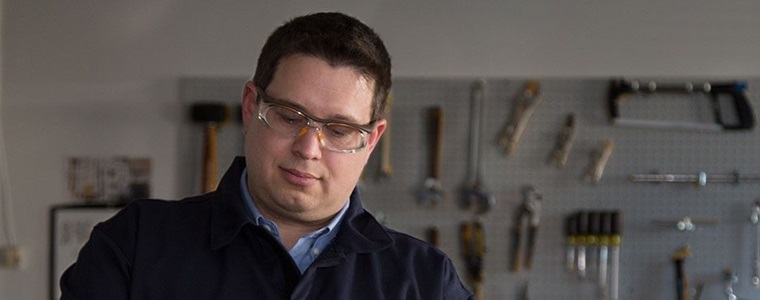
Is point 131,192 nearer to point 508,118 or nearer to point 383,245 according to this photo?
point 508,118

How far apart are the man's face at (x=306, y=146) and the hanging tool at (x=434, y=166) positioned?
237 centimetres

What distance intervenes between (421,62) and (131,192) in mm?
1183

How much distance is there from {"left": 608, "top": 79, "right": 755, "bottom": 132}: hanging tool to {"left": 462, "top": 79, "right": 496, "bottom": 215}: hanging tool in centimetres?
46

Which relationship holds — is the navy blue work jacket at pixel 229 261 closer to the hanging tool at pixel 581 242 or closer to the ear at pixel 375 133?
the ear at pixel 375 133

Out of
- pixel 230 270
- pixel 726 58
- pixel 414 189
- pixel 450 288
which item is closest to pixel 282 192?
pixel 230 270

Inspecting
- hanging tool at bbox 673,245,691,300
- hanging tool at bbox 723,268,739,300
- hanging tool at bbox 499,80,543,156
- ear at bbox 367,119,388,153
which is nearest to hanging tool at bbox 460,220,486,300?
hanging tool at bbox 499,80,543,156

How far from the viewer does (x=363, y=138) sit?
1.45 m

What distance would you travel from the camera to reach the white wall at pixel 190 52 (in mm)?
3828

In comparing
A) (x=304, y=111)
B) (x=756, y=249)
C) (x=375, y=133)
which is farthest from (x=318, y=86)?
(x=756, y=249)

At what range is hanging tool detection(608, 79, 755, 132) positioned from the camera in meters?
3.75

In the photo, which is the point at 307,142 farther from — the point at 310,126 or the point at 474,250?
the point at 474,250

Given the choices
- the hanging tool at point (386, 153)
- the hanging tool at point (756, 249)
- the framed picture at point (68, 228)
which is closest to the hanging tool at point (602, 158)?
the hanging tool at point (756, 249)

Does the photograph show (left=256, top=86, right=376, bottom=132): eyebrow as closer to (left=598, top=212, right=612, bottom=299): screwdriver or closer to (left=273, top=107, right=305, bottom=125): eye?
(left=273, top=107, right=305, bottom=125): eye

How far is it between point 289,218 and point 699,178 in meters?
2.62
